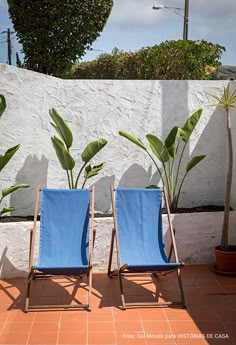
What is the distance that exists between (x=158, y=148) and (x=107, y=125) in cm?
85

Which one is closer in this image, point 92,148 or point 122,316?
point 122,316

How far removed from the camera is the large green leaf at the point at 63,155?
5562 millimetres

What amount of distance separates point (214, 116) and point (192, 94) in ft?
1.59

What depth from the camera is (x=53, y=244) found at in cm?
501

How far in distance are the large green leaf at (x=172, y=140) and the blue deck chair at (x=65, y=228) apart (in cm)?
136

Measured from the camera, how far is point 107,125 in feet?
20.4

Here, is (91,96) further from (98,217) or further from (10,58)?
(10,58)

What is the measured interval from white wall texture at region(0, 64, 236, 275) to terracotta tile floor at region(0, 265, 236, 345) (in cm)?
59

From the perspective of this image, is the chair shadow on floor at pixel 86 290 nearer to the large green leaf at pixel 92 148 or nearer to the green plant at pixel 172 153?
the green plant at pixel 172 153

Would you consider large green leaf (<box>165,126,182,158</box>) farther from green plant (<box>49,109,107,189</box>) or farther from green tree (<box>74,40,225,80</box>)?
green tree (<box>74,40,225,80</box>)

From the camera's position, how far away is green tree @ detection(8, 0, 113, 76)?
986cm

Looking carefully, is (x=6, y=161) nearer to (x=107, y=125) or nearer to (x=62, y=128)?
(x=62, y=128)

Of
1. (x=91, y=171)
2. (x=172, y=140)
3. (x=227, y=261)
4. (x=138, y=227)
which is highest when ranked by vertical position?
(x=172, y=140)

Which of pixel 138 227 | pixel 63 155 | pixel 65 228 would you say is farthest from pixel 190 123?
pixel 65 228
